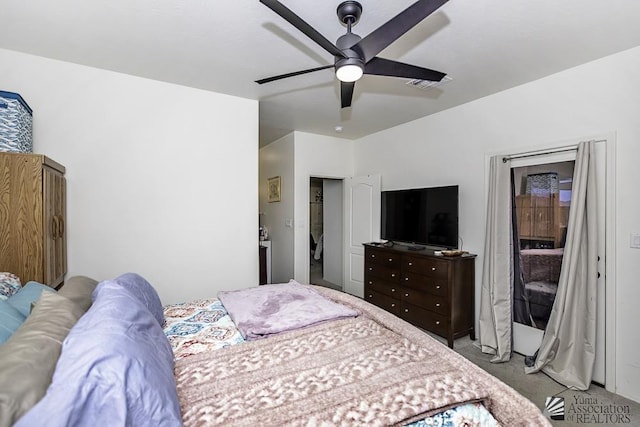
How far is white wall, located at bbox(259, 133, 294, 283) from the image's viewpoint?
4781 millimetres

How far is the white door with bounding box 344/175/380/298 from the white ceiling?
1765mm

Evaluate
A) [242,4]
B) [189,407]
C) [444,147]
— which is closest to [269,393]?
[189,407]

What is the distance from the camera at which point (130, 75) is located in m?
2.79

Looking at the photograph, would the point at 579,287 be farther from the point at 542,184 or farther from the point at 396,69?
the point at 396,69

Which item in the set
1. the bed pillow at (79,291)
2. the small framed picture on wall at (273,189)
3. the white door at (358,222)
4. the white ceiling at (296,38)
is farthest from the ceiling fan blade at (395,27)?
the small framed picture on wall at (273,189)

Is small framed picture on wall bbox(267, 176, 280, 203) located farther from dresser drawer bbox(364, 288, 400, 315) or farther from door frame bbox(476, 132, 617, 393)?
door frame bbox(476, 132, 617, 393)

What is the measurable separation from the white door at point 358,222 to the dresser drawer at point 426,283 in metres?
1.15

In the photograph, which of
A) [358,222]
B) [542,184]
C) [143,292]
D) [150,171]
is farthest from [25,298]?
[358,222]

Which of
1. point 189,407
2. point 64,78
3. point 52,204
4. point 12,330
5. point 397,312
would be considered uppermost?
point 64,78

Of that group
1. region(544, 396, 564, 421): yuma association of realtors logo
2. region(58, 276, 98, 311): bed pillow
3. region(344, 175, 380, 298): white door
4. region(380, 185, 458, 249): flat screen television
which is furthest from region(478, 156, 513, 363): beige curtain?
region(58, 276, 98, 311): bed pillow

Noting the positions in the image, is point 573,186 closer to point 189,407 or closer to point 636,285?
point 636,285

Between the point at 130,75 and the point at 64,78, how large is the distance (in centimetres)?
49

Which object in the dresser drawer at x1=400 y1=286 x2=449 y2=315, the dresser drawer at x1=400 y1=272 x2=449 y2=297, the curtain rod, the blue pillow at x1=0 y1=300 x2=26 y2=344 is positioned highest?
the curtain rod

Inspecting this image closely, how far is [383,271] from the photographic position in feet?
12.5
